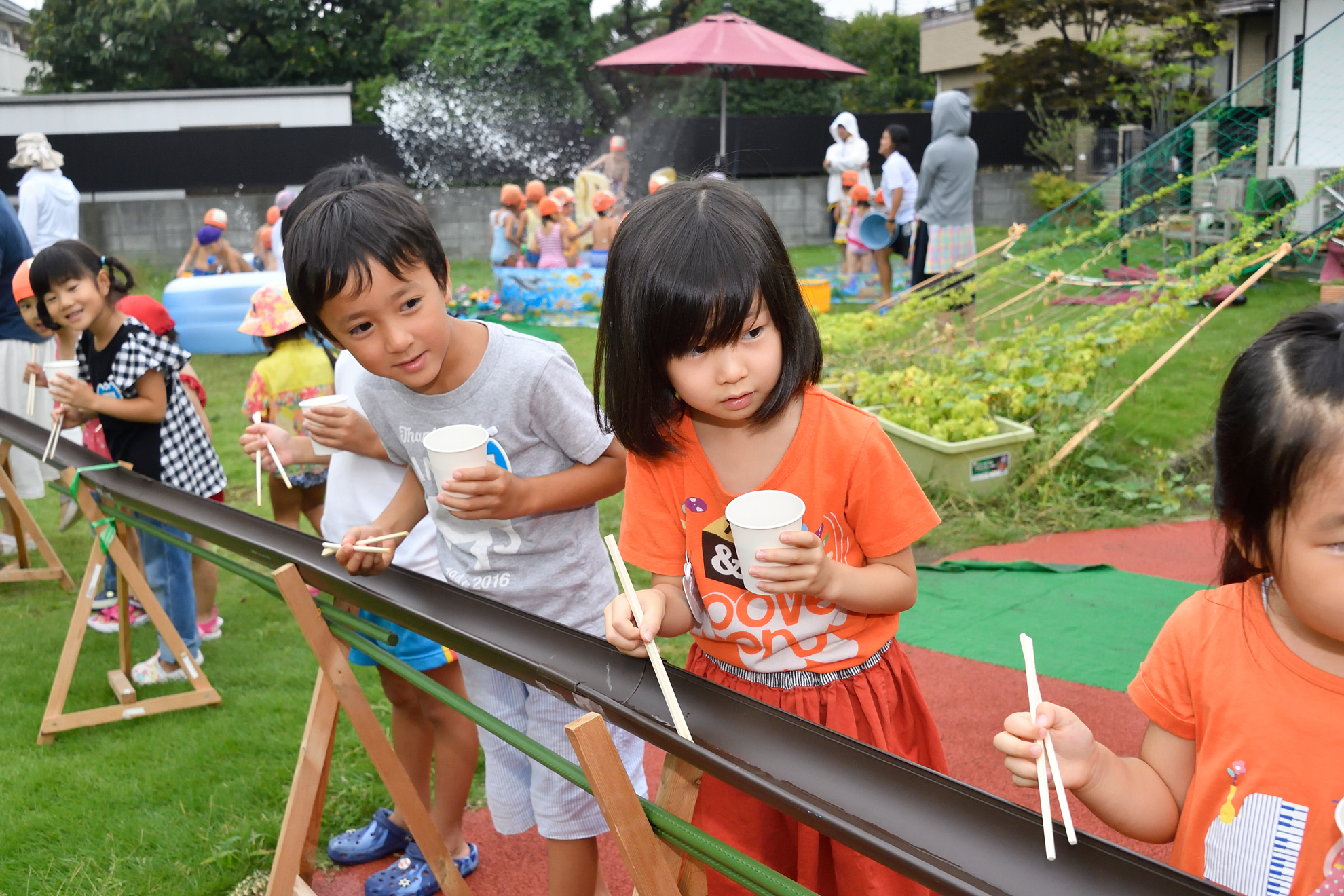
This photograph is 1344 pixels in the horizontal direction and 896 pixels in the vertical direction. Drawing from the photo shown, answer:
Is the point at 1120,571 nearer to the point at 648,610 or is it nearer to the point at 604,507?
the point at 604,507

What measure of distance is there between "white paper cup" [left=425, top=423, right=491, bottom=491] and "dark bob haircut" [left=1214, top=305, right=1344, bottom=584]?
1.19m

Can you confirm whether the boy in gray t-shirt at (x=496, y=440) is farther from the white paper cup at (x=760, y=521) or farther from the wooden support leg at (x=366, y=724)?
the white paper cup at (x=760, y=521)

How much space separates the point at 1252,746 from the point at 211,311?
34.1 ft

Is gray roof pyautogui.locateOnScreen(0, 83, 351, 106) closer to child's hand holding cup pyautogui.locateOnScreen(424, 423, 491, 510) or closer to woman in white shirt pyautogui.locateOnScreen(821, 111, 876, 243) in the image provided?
woman in white shirt pyautogui.locateOnScreen(821, 111, 876, 243)

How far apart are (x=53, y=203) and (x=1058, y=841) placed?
968 centimetres

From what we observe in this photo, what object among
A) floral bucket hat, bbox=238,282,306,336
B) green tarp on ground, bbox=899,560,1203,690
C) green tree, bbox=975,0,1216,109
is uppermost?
green tree, bbox=975,0,1216,109

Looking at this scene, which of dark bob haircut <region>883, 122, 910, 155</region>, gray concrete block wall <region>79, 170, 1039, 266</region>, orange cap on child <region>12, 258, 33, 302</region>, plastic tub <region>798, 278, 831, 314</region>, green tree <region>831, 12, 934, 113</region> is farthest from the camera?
green tree <region>831, 12, 934, 113</region>

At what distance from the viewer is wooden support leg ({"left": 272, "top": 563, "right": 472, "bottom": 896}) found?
212 centimetres

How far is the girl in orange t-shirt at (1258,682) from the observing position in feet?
3.67

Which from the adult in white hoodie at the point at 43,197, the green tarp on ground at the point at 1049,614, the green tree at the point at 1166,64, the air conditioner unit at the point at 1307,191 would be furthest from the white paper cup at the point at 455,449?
the green tree at the point at 1166,64

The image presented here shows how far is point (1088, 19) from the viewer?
21.0 meters

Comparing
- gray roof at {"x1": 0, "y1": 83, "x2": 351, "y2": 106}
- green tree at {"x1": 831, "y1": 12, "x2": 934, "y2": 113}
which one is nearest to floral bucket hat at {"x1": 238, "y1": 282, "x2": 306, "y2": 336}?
gray roof at {"x1": 0, "y1": 83, "x2": 351, "y2": 106}

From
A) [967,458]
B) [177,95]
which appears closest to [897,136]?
[967,458]

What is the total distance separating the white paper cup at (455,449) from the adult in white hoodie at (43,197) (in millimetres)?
8202
